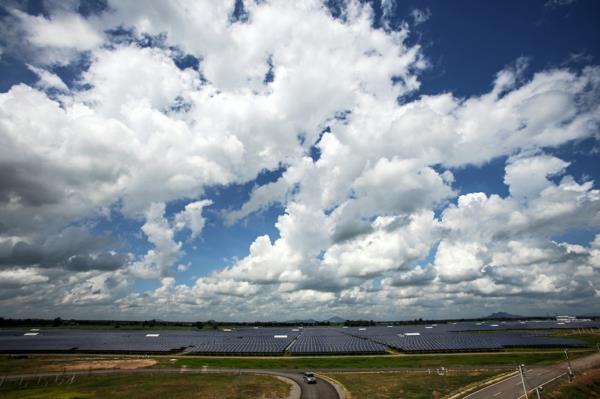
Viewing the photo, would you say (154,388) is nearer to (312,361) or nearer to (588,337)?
(312,361)

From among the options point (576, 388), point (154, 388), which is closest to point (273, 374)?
point (154, 388)

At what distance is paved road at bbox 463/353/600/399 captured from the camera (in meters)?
53.2

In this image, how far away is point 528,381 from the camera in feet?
210

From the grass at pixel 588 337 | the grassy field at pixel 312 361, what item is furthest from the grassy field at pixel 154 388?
the grass at pixel 588 337

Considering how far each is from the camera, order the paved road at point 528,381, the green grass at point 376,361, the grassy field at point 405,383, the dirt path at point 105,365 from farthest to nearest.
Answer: the green grass at point 376,361 < the dirt path at point 105,365 < the grassy field at point 405,383 < the paved road at point 528,381

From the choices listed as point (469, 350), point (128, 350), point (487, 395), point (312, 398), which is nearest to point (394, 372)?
point (487, 395)

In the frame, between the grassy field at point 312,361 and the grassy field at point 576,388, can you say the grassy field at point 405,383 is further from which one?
the grassy field at point 312,361

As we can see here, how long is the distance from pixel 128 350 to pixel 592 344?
175245 mm

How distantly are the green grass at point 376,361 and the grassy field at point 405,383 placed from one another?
50.0 ft

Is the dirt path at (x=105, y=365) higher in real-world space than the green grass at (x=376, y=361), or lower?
higher

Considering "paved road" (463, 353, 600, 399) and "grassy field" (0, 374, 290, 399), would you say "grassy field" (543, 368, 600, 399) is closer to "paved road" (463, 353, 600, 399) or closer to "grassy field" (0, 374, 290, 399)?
"paved road" (463, 353, 600, 399)

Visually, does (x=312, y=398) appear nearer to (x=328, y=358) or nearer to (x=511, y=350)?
(x=328, y=358)

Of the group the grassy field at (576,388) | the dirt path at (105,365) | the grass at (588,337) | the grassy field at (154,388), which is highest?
the grass at (588,337)

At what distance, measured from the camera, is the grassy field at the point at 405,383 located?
56406 mm
